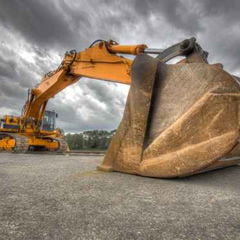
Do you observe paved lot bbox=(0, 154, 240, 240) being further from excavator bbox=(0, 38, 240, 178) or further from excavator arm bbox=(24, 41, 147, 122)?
excavator arm bbox=(24, 41, 147, 122)

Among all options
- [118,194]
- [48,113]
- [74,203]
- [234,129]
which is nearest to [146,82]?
[234,129]

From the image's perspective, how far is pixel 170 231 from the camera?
38.0 inches

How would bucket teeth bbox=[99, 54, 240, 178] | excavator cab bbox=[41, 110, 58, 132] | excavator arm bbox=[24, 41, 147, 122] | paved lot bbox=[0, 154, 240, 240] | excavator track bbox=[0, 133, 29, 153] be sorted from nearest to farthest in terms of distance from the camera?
paved lot bbox=[0, 154, 240, 240] → bucket teeth bbox=[99, 54, 240, 178] → excavator arm bbox=[24, 41, 147, 122] → excavator track bbox=[0, 133, 29, 153] → excavator cab bbox=[41, 110, 58, 132]

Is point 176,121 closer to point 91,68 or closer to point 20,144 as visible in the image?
point 91,68

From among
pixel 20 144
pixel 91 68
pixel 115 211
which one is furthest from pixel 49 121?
pixel 115 211

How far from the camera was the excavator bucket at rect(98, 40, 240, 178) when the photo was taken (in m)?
1.84

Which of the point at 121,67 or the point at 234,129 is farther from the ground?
the point at 121,67

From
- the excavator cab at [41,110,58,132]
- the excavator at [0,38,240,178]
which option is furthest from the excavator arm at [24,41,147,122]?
the excavator cab at [41,110,58,132]

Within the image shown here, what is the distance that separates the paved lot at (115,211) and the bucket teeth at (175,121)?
1.04ft

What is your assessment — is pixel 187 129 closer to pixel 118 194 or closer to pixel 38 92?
pixel 118 194

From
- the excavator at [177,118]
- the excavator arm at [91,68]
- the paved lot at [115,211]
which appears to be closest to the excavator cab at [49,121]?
the excavator arm at [91,68]

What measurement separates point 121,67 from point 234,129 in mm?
2666

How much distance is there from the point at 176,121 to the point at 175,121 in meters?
0.02

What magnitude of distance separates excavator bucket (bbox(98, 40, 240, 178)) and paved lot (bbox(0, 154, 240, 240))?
1.07ft
